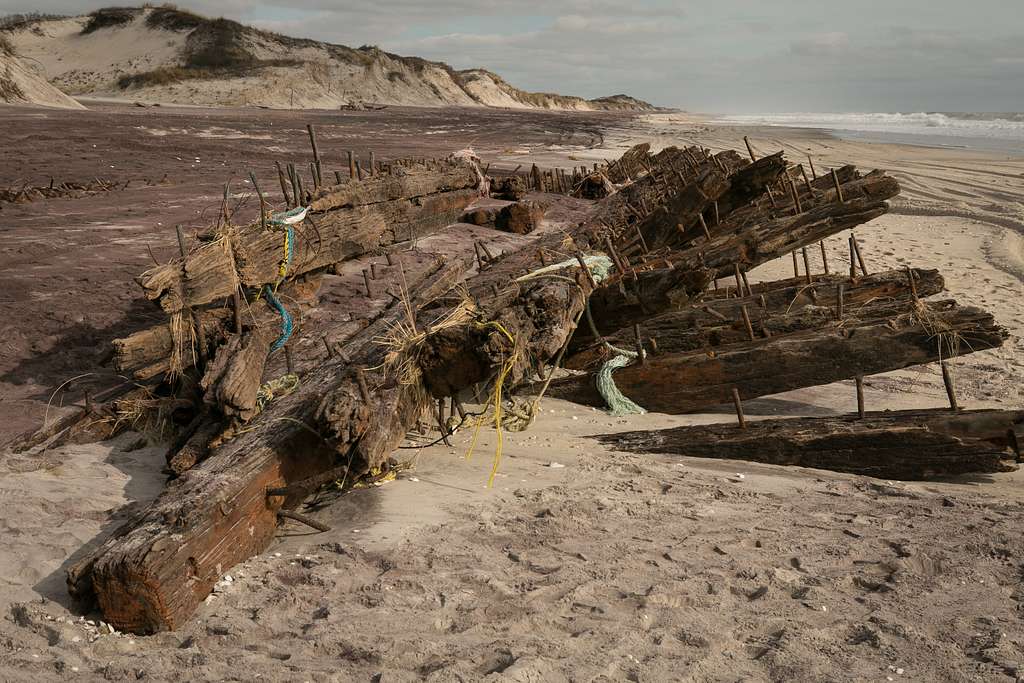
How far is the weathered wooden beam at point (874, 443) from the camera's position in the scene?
17.1ft

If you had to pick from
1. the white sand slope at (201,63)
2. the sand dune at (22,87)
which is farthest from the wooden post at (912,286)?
the white sand slope at (201,63)

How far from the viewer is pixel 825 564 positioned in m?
4.04

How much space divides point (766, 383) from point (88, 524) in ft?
16.1

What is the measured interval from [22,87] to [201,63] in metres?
30.5

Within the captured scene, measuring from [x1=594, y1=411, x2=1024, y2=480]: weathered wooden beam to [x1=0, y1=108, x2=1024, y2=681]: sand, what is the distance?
0.53 ft

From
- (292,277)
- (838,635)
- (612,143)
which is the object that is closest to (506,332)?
(838,635)

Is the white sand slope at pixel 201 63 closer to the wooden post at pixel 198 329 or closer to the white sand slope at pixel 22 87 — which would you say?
the white sand slope at pixel 22 87

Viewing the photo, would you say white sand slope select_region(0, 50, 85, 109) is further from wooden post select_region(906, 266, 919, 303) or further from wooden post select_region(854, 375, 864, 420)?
wooden post select_region(854, 375, 864, 420)

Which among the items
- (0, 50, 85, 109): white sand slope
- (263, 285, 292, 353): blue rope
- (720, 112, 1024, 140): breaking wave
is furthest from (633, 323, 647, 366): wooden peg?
(720, 112, 1024, 140): breaking wave

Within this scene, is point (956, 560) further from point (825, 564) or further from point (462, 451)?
point (462, 451)

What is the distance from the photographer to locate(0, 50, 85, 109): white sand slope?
26.7 m

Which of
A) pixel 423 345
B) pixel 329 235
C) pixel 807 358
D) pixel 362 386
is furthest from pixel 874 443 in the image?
pixel 329 235

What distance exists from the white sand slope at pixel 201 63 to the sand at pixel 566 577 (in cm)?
4857

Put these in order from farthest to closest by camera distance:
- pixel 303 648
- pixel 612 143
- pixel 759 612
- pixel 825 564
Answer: pixel 612 143 → pixel 825 564 → pixel 759 612 → pixel 303 648
